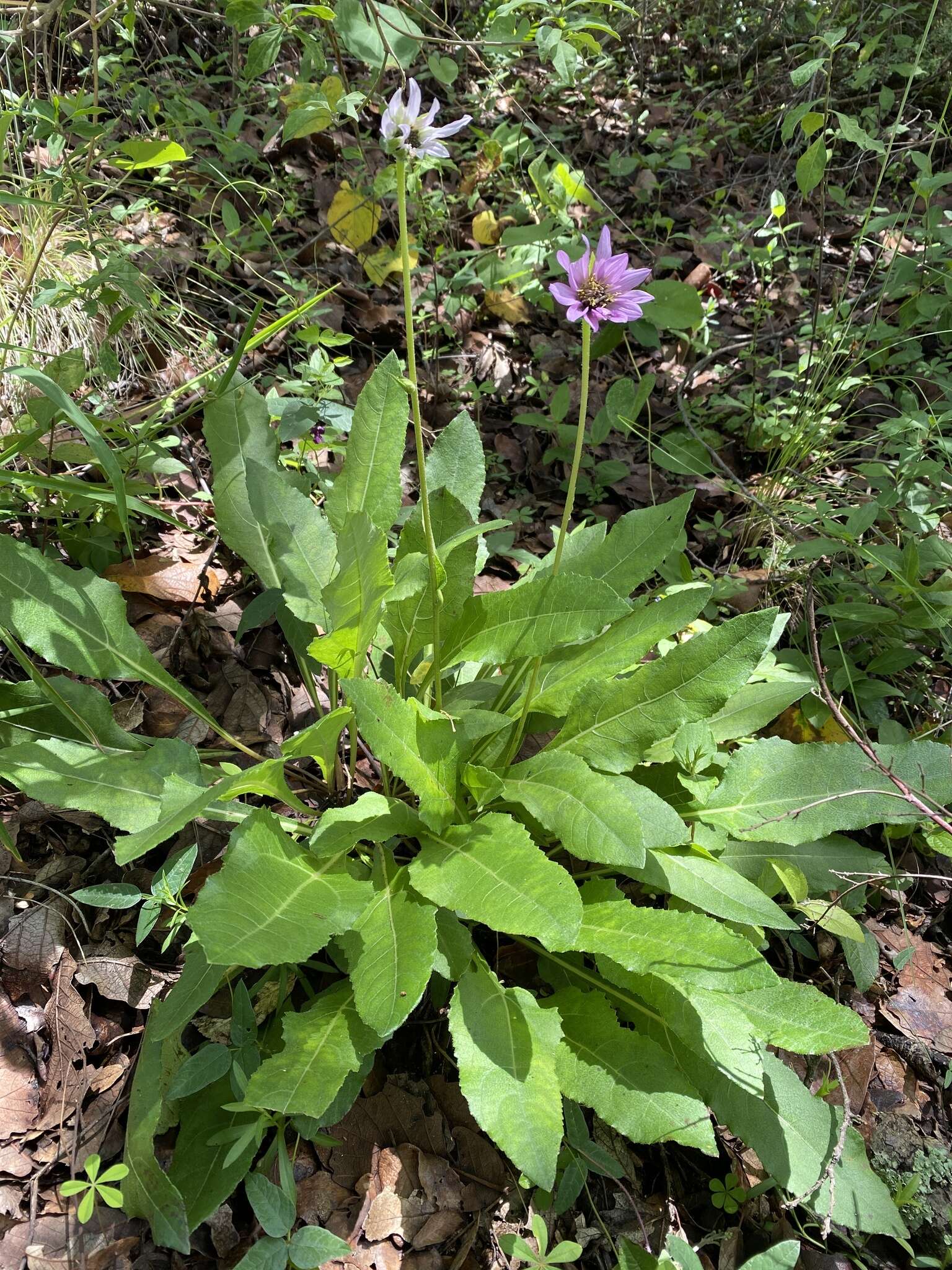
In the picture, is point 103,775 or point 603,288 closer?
point 603,288

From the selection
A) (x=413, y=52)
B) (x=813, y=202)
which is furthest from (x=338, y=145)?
(x=813, y=202)

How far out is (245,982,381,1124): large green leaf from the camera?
1334 mm

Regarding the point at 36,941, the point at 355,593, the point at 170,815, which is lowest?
the point at 36,941

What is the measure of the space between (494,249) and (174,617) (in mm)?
1678

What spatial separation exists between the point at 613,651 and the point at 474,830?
0.51 metres

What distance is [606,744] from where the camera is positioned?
5.98 feet

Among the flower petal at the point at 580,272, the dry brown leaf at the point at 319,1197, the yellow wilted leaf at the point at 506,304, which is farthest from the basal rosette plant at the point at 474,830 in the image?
the yellow wilted leaf at the point at 506,304

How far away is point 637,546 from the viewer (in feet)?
6.24

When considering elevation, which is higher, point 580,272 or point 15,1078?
point 580,272

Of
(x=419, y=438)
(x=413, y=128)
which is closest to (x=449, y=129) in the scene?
(x=413, y=128)

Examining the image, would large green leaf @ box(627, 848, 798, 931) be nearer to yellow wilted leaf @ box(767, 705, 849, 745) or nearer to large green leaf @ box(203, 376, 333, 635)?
yellow wilted leaf @ box(767, 705, 849, 745)

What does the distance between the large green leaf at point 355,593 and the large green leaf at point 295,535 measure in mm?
149

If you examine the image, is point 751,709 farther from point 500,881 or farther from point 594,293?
point 594,293

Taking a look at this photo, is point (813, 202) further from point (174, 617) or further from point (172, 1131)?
point (172, 1131)
